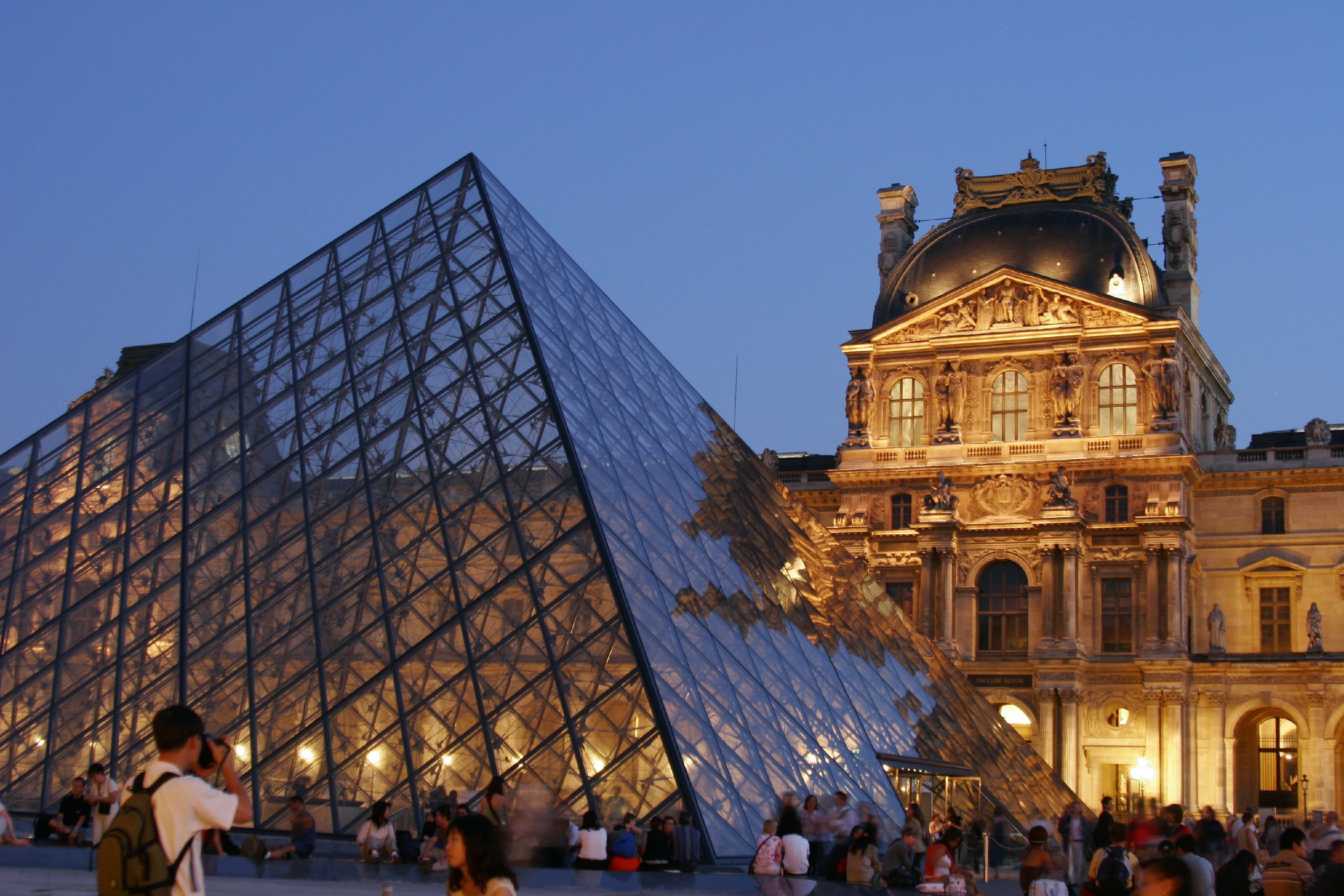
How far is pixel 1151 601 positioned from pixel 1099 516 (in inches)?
101

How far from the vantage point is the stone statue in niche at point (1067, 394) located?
41.2 m

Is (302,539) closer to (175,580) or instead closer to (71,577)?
(175,580)

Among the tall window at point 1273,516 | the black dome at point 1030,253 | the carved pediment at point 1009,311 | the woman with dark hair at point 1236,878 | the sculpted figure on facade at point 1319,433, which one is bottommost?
the woman with dark hair at point 1236,878

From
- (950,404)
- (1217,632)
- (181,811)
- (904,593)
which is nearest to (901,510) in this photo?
(904,593)

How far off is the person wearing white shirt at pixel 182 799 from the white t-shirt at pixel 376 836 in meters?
7.92

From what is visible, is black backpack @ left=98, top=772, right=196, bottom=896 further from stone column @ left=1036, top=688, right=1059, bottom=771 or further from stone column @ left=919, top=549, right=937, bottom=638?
stone column @ left=919, top=549, right=937, bottom=638

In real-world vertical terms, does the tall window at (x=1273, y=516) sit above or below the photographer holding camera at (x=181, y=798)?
above

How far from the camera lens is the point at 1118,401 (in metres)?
41.6

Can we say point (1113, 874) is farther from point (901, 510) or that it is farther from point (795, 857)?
point (901, 510)

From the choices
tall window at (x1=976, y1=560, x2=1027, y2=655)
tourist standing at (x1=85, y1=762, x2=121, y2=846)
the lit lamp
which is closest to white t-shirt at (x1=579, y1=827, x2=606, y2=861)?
tourist standing at (x1=85, y1=762, x2=121, y2=846)

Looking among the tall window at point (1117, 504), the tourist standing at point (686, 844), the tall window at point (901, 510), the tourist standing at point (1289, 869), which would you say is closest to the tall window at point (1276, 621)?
the tall window at point (1117, 504)

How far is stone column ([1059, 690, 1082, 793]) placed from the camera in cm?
3900

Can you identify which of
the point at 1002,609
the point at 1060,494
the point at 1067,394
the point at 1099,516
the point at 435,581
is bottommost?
the point at 435,581

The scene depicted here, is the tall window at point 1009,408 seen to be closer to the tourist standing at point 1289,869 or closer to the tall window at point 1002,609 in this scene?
the tall window at point 1002,609
